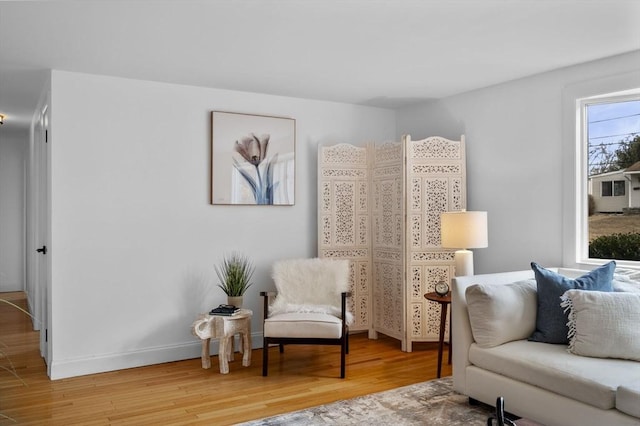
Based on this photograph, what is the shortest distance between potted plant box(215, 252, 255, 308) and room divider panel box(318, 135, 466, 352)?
0.78m

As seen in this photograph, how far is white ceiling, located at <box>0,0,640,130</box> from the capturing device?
279 centimetres

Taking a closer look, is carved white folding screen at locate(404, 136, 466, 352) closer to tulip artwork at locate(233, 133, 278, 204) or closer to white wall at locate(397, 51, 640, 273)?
white wall at locate(397, 51, 640, 273)

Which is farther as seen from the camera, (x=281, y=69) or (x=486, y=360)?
(x=281, y=69)

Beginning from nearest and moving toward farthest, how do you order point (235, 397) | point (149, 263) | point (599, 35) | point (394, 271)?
point (599, 35) → point (235, 397) → point (149, 263) → point (394, 271)

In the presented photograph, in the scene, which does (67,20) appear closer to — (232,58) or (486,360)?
(232,58)

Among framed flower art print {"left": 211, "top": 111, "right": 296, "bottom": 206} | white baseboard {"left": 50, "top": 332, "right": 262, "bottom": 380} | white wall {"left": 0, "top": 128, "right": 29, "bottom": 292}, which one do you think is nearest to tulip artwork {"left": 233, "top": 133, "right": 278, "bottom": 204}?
framed flower art print {"left": 211, "top": 111, "right": 296, "bottom": 206}

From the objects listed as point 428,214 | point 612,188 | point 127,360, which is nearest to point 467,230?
point 428,214

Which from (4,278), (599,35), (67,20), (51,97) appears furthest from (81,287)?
(4,278)

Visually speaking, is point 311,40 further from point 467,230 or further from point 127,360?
point 127,360

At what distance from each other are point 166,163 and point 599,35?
11.6 ft

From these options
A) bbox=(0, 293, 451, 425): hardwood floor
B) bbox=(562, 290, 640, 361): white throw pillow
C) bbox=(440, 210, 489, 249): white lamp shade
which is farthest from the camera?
bbox=(440, 210, 489, 249): white lamp shade

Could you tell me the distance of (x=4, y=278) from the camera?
313 inches

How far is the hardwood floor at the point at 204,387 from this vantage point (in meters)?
3.21

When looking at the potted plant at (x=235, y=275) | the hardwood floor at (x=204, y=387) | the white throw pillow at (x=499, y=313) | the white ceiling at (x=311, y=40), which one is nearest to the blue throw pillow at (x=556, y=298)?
the white throw pillow at (x=499, y=313)
